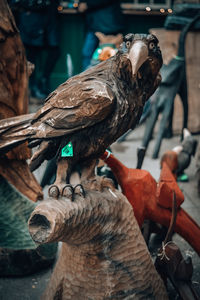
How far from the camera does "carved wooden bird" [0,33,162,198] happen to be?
1530 mm

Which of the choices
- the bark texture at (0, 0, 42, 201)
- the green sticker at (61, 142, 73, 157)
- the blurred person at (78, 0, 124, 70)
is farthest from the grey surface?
the blurred person at (78, 0, 124, 70)

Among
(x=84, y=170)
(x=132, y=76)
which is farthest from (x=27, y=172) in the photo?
(x=132, y=76)

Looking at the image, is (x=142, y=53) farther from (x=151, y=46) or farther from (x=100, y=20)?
(x=100, y=20)

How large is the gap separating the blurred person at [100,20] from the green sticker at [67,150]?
3.65 meters

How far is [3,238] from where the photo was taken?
6.77 ft

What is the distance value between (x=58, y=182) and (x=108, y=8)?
13.2ft

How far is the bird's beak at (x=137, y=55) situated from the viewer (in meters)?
1.53

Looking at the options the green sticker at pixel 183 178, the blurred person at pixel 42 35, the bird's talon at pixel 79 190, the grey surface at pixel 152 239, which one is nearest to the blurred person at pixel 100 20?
the blurred person at pixel 42 35

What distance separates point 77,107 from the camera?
1.54 m

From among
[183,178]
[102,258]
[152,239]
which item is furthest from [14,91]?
[183,178]

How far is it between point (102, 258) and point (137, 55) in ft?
2.60

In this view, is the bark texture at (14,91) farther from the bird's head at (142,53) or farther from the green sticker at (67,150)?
the bird's head at (142,53)

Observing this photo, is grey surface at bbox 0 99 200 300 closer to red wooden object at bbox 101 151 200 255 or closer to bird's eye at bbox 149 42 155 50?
red wooden object at bbox 101 151 200 255

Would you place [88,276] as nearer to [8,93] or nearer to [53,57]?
[8,93]
